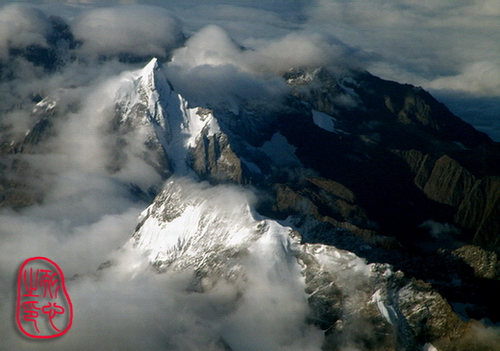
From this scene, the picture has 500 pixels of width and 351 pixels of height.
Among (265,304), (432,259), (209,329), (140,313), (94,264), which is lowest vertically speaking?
(94,264)

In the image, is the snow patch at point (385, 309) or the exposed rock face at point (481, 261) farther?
the exposed rock face at point (481, 261)

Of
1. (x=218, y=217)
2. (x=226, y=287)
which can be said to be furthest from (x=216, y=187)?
(x=226, y=287)

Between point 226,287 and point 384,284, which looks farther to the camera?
point 226,287

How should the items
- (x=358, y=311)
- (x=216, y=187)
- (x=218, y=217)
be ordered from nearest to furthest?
(x=358, y=311), (x=218, y=217), (x=216, y=187)

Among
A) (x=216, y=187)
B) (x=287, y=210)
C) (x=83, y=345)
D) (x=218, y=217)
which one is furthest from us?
(x=216, y=187)

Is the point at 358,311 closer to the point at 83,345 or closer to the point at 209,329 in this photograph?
the point at 209,329

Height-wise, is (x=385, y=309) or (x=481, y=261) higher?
(x=481, y=261)

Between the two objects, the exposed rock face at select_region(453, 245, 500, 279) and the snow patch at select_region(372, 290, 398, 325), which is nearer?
the snow patch at select_region(372, 290, 398, 325)

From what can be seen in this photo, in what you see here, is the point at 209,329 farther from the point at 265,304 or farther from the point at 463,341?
the point at 463,341

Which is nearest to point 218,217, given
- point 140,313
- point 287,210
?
point 287,210

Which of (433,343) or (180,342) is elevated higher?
(433,343)

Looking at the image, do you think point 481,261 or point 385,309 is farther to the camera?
point 481,261
